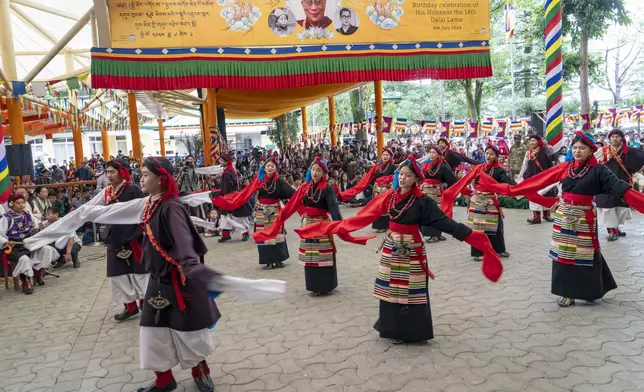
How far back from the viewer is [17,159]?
882 centimetres

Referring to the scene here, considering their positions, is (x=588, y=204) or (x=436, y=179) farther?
(x=436, y=179)

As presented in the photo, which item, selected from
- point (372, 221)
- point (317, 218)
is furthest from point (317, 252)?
point (372, 221)

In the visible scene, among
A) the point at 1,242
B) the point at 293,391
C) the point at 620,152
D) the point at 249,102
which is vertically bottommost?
the point at 293,391

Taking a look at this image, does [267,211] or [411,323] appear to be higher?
[267,211]

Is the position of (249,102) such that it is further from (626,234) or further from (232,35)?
(626,234)

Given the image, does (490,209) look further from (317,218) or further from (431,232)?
(317,218)

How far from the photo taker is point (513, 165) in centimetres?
1208

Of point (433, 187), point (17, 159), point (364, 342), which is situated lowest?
point (364, 342)

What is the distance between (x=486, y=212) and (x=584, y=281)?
91.3 inches

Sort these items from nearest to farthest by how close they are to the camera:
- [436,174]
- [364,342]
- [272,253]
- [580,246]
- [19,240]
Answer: [364,342], [580,246], [19,240], [272,253], [436,174]

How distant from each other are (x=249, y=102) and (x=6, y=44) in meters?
6.54

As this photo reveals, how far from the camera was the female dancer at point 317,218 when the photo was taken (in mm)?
5992

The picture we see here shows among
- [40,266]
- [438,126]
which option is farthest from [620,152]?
[438,126]

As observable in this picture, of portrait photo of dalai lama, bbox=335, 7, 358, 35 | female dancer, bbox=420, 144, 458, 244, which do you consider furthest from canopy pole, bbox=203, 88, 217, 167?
female dancer, bbox=420, 144, 458, 244
